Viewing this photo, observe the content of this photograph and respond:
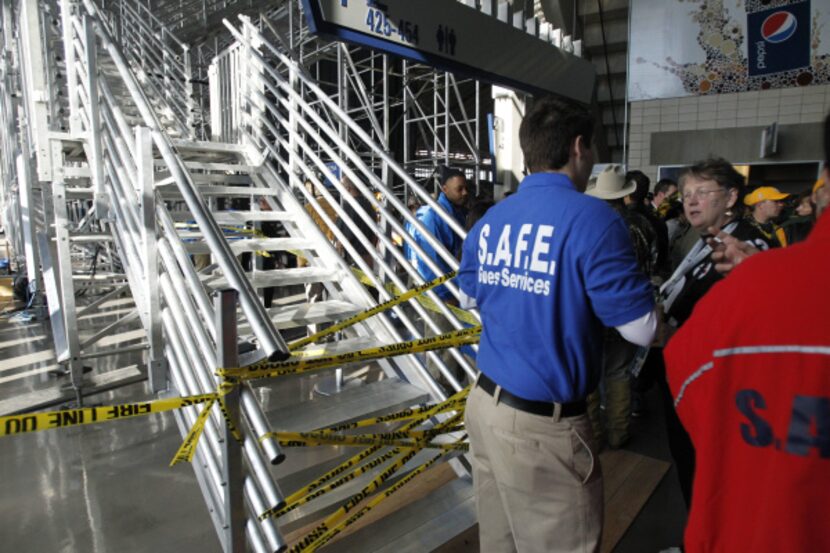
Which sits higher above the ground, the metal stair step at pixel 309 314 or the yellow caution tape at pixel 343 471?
the metal stair step at pixel 309 314

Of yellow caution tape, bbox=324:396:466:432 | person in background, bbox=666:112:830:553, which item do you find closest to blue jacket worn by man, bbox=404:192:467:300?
yellow caution tape, bbox=324:396:466:432

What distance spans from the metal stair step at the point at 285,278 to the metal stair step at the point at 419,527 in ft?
5.36

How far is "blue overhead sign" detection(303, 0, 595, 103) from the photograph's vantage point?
345 cm

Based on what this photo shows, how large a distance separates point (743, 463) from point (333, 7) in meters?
3.44

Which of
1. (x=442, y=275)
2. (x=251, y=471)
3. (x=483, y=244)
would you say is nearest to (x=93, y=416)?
(x=251, y=471)

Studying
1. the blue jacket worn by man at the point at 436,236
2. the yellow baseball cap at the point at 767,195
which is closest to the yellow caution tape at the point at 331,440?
the blue jacket worn by man at the point at 436,236

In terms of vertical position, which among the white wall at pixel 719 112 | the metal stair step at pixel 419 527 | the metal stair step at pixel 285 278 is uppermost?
the white wall at pixel 719 112

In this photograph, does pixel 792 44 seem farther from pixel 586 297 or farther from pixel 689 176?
pixel 586 297

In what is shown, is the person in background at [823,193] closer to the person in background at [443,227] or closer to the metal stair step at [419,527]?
the metal stair step at [419,527]

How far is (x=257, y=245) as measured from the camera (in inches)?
145

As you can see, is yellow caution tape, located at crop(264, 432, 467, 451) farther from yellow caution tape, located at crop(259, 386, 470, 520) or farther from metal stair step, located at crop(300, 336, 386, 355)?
metal stair step, located at crop(300, 336, 386, 355)

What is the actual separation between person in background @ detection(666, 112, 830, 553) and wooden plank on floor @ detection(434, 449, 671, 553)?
1.74 m

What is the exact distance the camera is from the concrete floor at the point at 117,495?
269cm

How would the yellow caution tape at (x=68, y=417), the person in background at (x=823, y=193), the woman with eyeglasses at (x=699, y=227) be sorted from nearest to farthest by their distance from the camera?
1. the person in background at (x=823, y=193)
2. the yellow caution tape at (x=68, y=417)
3. the woman with eyeglasses at (x=699, y=227)
